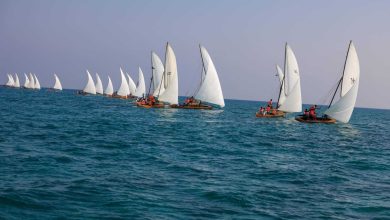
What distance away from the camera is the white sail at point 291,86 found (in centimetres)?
6131

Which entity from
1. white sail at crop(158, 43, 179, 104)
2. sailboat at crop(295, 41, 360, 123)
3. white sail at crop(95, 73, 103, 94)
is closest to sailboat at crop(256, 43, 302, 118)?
sailboat at crop(295, 41, 360, 123)

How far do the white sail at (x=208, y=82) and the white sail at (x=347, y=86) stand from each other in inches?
906

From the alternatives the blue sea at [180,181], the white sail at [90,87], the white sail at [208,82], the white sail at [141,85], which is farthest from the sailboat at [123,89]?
the blue sea at [180,181]

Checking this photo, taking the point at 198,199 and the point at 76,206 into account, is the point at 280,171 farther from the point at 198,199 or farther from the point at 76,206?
the point at 76,206

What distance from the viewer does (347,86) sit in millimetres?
52625

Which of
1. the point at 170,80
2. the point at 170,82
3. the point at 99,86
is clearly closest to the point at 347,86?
the point at 170,82

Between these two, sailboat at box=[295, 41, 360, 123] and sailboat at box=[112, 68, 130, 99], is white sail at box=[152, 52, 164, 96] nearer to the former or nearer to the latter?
sailboat at box=[295, 41, 360, 123]

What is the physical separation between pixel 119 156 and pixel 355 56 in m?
38.4

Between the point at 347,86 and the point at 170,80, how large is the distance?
95.2 ft

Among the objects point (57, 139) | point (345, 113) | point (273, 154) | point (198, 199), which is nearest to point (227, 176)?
point (198, 199)

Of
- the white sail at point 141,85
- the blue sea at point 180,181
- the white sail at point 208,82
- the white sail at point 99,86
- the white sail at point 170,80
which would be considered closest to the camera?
the blue sea at point 180,181

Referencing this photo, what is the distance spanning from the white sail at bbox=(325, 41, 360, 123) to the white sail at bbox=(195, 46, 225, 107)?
75.5 ft

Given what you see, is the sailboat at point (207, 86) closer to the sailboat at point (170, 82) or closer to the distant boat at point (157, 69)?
the sailboat at point (170, 82)

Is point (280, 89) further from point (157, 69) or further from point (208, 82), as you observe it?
point (157, 69)
